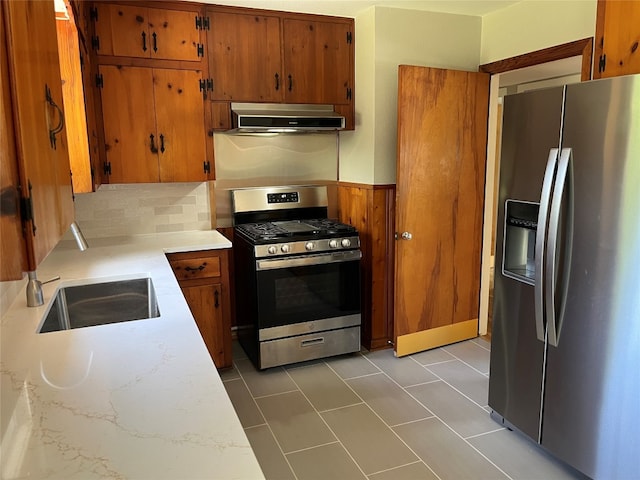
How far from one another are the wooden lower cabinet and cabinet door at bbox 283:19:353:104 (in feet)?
4.31

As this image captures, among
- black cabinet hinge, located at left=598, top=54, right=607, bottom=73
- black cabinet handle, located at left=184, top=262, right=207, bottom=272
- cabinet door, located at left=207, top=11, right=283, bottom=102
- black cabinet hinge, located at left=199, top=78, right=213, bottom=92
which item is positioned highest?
cabinet door, located at left=207, top=11, right=283, bottom=102

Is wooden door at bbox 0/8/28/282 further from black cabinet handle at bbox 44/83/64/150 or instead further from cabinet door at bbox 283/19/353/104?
cabinet door at bbox 283/19/353/104

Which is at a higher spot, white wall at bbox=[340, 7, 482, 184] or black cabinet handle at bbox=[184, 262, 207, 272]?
white wall at bbox=[340, 7, 482, 184]

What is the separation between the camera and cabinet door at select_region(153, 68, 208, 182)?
3111mm

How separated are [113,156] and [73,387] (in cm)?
214

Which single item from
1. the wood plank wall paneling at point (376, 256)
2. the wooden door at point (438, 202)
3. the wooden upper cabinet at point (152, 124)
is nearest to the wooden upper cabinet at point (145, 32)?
the wooden upper cabinet at point (152, 124)

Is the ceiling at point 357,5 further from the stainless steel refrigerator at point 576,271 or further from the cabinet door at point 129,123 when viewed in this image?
the stainless steel refrigerator at point 576,271

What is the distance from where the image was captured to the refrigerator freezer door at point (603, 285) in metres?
1.86

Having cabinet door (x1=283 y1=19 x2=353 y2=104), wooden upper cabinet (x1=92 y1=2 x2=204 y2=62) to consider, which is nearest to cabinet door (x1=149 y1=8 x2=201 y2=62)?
wooden upper cabinet (x1=92 y1=2 x2=204 y2=62)

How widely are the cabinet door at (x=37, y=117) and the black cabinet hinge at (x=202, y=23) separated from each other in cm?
225

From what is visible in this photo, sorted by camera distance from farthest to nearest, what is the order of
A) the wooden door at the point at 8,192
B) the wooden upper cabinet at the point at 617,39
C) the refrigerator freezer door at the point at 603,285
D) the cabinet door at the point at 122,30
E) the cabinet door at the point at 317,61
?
the cabinet door at the point at 317,61 → the cabinet door at the point at 122,30 → the wooden upper cabinet at the point at 617,39 → the refrigerator freezer door at the point at 603,285 → the wooden door at the point at 8,192

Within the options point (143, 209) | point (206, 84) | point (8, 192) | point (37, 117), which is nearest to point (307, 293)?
point (143, 209)

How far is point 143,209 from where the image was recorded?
3.47 metres

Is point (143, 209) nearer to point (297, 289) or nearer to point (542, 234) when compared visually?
point (297, 289)
